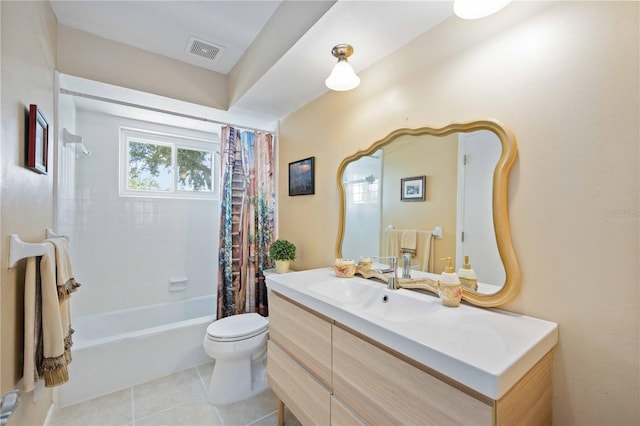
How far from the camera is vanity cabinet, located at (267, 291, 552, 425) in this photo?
28.8 inches

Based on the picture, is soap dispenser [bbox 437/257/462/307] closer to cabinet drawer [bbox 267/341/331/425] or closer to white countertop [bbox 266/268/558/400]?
white countertop [bbox 266/268/558/400]

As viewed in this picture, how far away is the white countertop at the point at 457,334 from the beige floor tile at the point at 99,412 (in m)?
1.48

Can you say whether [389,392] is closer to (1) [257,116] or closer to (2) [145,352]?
(2) [145,352]

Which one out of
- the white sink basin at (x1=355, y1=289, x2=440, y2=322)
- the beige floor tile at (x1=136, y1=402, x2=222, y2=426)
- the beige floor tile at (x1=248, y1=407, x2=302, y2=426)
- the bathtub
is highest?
the white sink basin at (x1=355, y1=289, x2=440, y2=322)

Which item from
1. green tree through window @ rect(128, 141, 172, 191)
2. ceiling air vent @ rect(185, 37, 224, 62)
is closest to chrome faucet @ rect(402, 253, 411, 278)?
ceiling air vent @ rect(185, 37, 224, 62)

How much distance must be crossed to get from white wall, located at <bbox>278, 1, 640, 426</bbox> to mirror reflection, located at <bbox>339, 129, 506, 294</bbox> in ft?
0.32

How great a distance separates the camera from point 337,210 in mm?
1931

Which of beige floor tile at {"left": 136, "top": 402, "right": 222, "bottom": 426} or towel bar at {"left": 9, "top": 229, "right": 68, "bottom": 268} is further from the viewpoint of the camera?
beige floor tile at {"left": 136, "top": 402, "right": 222, "bottom": 426}

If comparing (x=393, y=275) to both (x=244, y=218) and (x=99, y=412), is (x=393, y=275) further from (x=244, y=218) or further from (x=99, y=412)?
(x=99, y=412)

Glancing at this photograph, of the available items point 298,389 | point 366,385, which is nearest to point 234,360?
point 298,389

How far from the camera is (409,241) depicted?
144cm

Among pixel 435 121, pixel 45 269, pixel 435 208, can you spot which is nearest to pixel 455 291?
pixel 435 208

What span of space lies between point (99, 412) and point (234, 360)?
88cm

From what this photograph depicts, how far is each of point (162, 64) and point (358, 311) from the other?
2.38 meters
